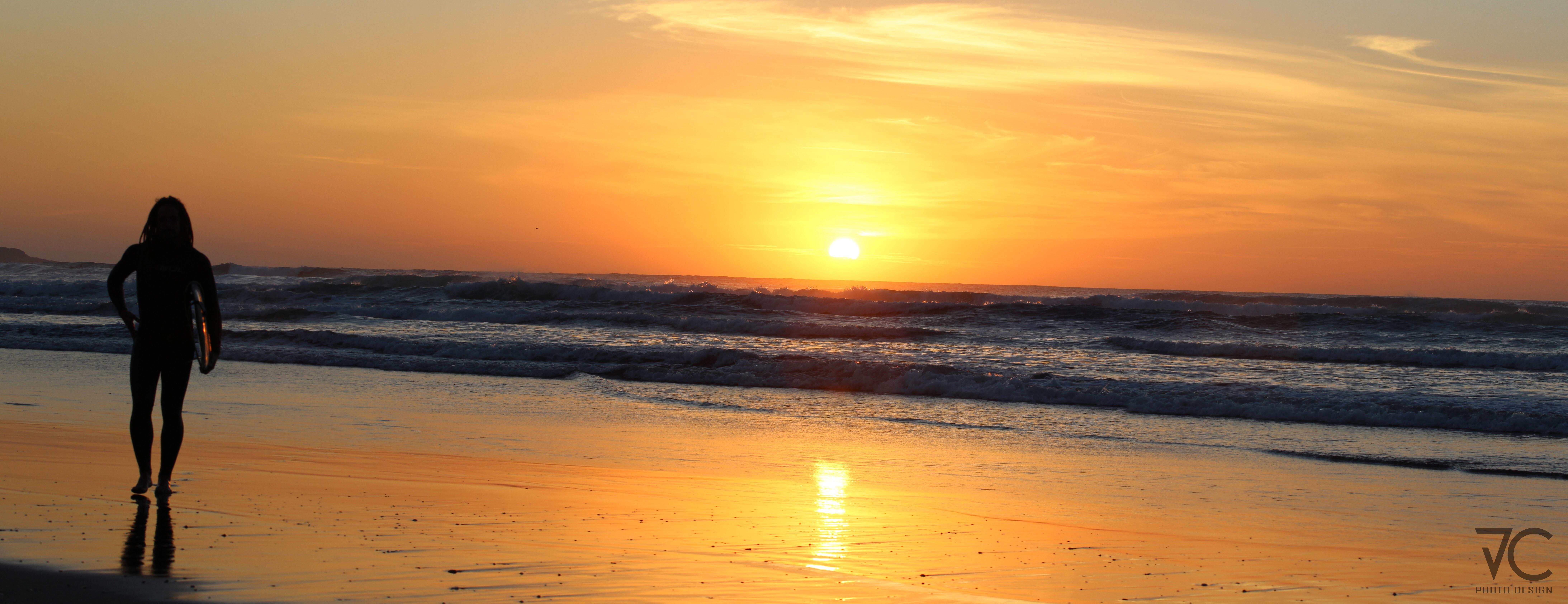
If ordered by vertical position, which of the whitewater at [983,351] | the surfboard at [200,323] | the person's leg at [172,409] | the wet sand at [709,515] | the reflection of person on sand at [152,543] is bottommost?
the whitewater at [983,351]

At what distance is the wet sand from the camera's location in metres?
4.15

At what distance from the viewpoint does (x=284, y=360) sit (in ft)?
51.2

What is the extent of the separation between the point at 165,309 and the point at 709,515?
3.15 meters

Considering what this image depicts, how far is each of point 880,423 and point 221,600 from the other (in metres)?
7.77

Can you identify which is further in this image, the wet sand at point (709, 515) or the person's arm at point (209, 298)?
the person's arm at point (209, 298)

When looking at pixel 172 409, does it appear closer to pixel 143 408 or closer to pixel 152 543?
pixel 143 408

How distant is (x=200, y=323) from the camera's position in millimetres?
5215

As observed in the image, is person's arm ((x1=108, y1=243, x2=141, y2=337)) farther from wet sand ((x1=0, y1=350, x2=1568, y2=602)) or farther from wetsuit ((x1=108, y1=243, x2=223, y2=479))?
wet sand ((x1=0, y1=350, x2=1568, y2=602))

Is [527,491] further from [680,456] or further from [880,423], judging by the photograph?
[880,423]

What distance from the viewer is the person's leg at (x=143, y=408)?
5199 mm

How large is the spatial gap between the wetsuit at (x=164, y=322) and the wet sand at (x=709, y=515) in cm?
50

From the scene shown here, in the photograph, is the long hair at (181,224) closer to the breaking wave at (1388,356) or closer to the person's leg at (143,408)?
the person's leg at (143,408)

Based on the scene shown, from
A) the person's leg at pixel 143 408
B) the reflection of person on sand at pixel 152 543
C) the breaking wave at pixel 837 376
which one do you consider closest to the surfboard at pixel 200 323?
the person's leg at pixel 143 408

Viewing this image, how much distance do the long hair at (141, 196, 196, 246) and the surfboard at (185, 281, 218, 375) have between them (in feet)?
0.81
